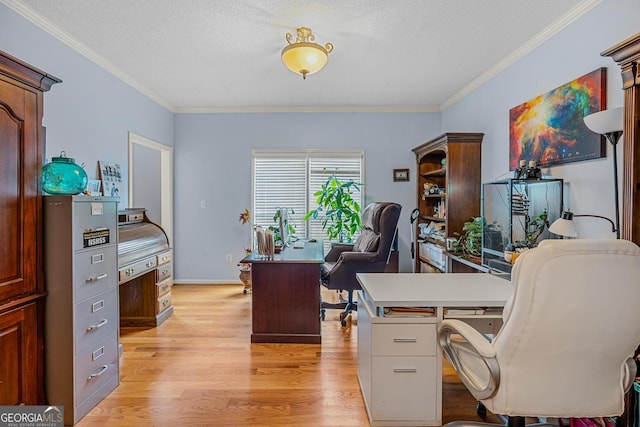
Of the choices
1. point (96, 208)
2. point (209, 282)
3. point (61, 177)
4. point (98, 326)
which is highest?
point (61, 177)

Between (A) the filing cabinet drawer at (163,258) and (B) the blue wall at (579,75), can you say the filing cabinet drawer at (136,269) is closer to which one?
(A) the filing cabinet drawer at (163,258)

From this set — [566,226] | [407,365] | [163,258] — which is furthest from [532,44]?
[163,258]

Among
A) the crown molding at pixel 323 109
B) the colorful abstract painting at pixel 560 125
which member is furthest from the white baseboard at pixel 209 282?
the colorful abstract painting at pixel 560 125

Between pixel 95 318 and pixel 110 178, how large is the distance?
67.7 inches

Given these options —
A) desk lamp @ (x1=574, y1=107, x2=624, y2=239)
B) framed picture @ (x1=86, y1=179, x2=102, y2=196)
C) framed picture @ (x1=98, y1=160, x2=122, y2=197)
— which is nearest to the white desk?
desk lamp @ (x1=574, y1=107, x2=624, y2=239)

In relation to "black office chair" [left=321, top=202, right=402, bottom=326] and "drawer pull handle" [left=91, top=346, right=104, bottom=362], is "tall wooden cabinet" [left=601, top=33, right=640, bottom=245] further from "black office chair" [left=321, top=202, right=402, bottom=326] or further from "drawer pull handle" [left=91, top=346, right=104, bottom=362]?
"drawer pull handle" [left=91, top=346, right=104, bottom=362]

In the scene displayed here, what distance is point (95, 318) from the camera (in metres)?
2.02

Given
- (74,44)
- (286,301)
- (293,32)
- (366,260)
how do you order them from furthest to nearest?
(366,260) < (286,301) < (74,44) < (293,32)

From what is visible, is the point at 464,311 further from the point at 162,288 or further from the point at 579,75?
the point at 162,288

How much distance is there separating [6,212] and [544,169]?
3.44 metres

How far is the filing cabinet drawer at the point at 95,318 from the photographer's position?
1.89 m

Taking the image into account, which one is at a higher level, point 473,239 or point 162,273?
point 473,239

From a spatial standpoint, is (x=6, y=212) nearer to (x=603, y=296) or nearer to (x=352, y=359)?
(x=352, y=359)

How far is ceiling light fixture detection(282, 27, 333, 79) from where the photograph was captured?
2474 mm
